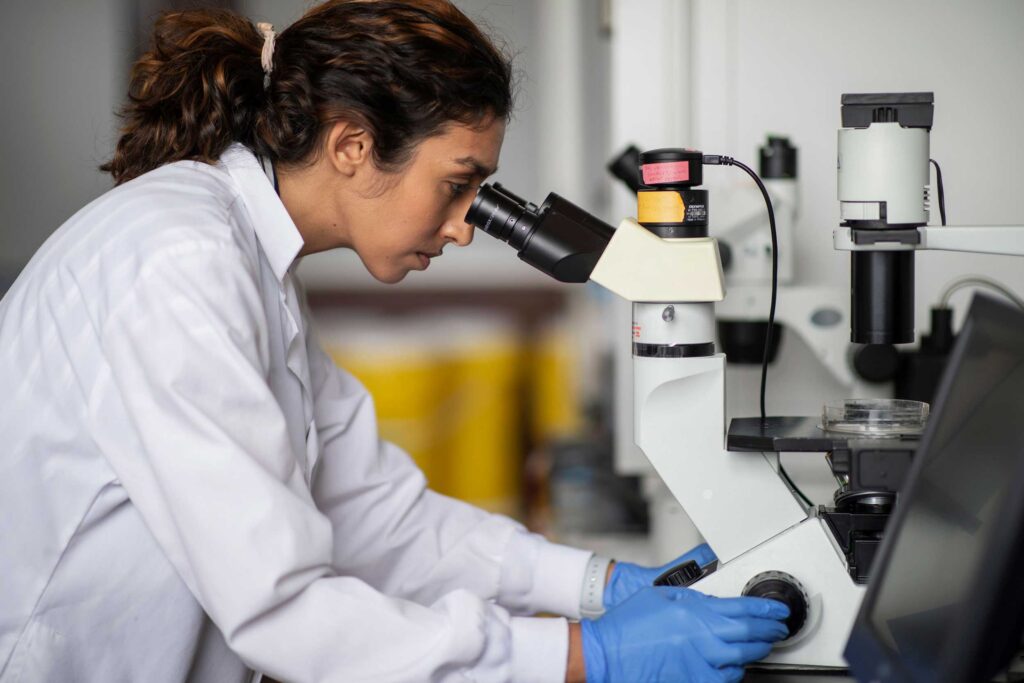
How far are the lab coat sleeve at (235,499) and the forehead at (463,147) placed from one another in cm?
30

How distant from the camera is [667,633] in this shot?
1005 mm

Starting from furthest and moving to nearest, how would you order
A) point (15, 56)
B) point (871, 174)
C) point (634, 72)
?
1. point (15, 56)
2. point (634, 72)
3. point (871, 174)

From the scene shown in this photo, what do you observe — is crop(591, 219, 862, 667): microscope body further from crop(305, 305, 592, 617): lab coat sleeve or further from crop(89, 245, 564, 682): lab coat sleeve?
crop(305, 305, 592, 617): lab coat sleeve

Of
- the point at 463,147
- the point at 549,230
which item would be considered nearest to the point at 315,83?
the point at 463,147

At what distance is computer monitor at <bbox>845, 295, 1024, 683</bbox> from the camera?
2.22 feet

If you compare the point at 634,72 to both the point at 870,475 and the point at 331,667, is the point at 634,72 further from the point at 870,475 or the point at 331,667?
the point at 331,667

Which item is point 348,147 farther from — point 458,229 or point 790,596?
point 790,596

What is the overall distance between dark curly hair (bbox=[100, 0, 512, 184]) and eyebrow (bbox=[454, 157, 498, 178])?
0.04 m

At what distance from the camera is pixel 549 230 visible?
1.15 m

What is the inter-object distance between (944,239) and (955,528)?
405mm

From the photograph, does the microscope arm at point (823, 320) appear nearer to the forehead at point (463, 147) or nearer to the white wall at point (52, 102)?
the forehead at point (463, 147)

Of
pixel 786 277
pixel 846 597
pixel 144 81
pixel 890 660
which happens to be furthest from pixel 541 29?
pixel 890 660

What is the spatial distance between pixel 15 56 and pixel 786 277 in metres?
2.93

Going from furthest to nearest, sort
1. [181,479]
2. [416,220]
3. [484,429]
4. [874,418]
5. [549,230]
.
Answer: [484,429]
[416,220]
[549,230]
[874,418]
[181,479]
